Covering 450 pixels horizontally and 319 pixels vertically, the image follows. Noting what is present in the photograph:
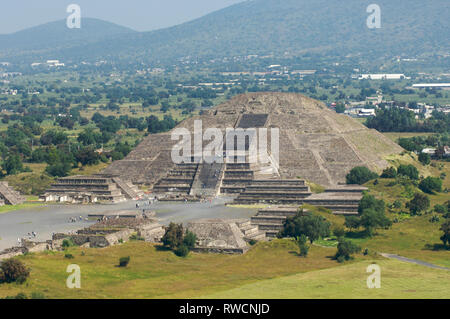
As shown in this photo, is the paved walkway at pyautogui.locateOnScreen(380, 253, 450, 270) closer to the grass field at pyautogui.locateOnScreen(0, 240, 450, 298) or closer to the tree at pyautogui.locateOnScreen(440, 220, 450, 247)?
the grass field at pyautogui.locateOnScreen(0, 240, 450, 298)

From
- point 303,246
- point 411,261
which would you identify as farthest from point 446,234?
point 303,246

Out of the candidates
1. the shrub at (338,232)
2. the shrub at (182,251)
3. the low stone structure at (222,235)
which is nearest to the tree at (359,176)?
the shrub at (338,232)

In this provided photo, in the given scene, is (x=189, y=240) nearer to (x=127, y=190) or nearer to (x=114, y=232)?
(x=114, y=232)

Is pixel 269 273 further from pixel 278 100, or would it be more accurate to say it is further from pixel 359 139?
pixel 278 100

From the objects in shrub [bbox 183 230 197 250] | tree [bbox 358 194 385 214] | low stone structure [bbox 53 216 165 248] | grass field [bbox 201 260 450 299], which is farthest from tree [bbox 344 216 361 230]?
low stone structure [bbox 53 216 165 248]

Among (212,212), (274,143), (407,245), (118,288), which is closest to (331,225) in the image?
(407,245)

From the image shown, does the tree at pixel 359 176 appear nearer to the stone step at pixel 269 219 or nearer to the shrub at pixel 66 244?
the stone step at pixel 269 219
